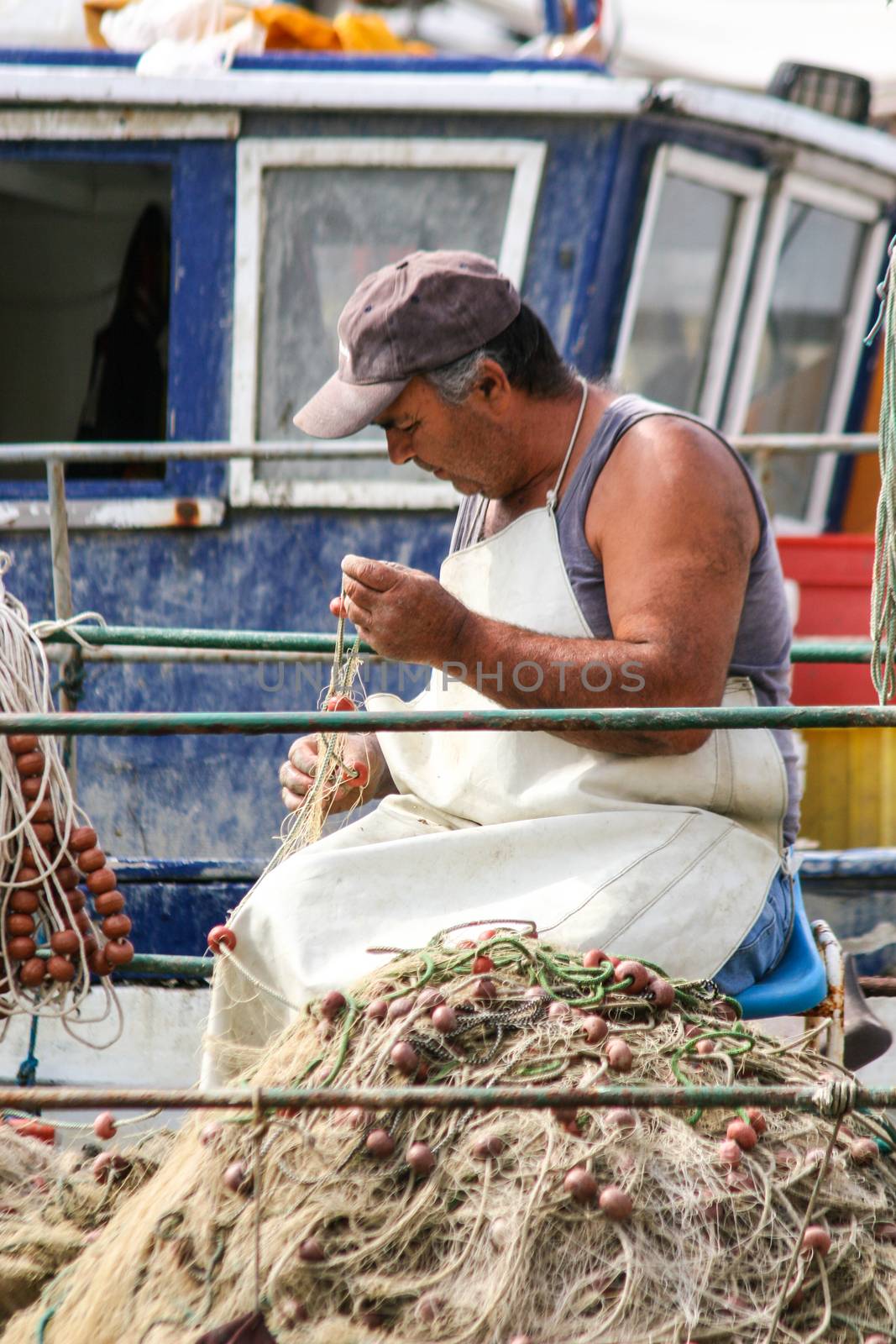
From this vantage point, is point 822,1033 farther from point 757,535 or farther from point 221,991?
point 221,991

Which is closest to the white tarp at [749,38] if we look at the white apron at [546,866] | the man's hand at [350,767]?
the man's hand at [350,767]

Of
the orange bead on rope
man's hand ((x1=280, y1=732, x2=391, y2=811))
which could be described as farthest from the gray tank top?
the orange bead on rope

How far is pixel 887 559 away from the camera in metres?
2.38

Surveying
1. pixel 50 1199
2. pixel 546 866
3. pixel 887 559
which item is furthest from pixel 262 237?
pixel 50 1199

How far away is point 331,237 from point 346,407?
Result: 2.65 metres

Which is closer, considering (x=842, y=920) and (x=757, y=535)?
(x=757, y=535)

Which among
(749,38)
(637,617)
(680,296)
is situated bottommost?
(637,617)

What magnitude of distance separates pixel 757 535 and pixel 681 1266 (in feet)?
4.58

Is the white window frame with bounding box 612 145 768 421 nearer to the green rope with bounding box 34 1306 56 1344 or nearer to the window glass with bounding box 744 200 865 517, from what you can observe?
the window glass with bounding box 744 200 865 517

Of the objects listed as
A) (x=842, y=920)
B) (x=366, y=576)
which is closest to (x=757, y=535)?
(x=366, y=576)

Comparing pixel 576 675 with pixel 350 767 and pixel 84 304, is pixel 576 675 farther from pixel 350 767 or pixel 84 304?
pixel 84 304

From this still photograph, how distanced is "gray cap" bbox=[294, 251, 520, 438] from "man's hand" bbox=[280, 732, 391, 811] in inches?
27.4

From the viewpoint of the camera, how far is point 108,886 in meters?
3.10

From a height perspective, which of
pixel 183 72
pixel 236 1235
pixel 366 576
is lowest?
pixel 236 1235
